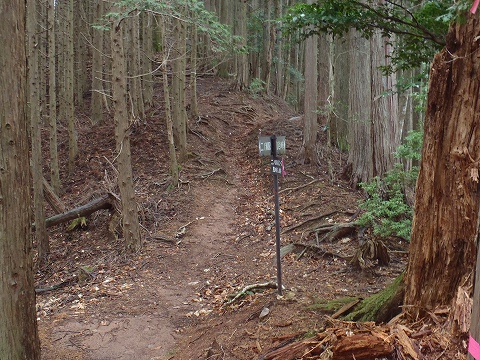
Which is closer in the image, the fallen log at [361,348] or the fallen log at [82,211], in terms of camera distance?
the fallen log at [361,348]

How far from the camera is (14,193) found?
3.88 metres

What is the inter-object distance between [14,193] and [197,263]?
5.55 metres

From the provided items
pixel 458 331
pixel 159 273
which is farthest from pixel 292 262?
pixel 458 331

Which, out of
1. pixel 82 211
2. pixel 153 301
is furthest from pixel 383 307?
pixel 82 211

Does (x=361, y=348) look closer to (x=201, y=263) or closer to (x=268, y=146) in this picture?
(x=268, y=146)

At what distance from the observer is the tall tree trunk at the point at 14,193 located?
150 inches

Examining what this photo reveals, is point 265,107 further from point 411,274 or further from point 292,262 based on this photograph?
point 411,274

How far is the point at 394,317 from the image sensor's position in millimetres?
3805

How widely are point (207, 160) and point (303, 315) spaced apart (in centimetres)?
1033

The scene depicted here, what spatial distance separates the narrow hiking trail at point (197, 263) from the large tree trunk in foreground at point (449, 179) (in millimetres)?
1329

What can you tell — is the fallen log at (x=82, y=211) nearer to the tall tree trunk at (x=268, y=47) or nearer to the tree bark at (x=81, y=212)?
the tree bark at (x=81, y=212)

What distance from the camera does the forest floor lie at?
5.78 m

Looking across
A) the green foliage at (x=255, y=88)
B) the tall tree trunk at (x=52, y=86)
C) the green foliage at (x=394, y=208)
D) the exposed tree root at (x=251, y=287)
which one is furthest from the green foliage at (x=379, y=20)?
the green foliage at (x=255, y=88)

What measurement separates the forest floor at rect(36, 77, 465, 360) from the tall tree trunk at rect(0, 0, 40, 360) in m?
2.07
